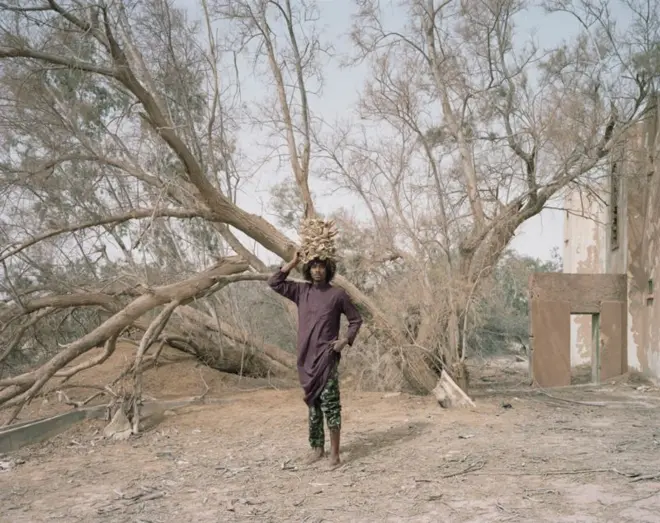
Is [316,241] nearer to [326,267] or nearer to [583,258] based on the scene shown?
[326,267]

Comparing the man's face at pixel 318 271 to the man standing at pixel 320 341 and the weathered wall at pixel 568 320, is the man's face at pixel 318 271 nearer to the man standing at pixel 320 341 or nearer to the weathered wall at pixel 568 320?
the man standing at pixel 320 341

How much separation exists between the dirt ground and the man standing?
369 mm

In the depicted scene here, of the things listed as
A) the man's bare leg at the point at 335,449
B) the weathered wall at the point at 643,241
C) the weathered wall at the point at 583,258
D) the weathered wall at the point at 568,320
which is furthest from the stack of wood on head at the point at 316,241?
the weathered wall at the point at 583,258

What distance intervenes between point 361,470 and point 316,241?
200cm

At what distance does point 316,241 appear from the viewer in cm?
585

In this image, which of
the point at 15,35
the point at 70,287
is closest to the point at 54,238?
the point at 70,287

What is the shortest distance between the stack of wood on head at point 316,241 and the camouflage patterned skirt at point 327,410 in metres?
1.00

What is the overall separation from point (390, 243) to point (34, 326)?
6344 mm

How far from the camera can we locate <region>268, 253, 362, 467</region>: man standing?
562cm

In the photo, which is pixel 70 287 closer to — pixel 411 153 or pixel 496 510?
pixel 411 153

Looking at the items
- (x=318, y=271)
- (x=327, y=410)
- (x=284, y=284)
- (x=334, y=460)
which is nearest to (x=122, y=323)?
(x=284, y=284)

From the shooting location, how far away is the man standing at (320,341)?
562 centimetres

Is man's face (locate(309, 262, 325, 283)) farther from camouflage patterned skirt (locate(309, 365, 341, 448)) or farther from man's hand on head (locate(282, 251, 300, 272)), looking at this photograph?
camouflage patterned skirt (locate(309, 365, 341, 448))

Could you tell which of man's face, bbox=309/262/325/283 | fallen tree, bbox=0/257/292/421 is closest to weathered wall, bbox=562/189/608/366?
fallen tree, bbox=0/257/292/421
